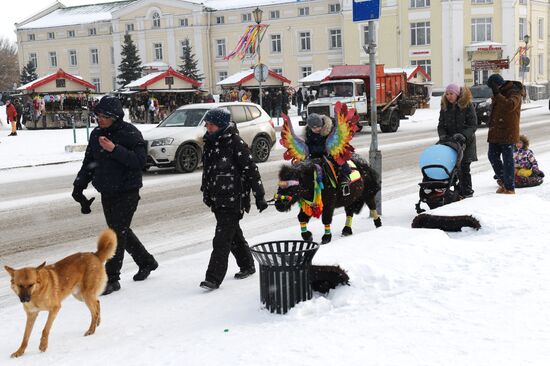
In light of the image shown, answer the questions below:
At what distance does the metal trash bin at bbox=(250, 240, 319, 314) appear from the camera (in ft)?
16.6

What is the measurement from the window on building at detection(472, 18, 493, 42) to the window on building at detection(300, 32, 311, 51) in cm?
1514

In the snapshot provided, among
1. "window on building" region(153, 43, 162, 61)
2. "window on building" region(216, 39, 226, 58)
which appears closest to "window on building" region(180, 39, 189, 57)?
"window on building" region(153, 43, 162, 61)

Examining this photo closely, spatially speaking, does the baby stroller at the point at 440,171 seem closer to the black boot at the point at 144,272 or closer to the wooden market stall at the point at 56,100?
the black boot at the point at 144,272

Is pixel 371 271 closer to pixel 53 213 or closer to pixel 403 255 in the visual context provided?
pixel 403 255

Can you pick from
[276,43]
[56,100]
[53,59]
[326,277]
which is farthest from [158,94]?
[53,59]

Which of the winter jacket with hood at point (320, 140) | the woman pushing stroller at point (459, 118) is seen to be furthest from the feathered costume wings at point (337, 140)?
the woman pushing stroller at point (459, 118)

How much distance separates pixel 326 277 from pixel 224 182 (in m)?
1.41

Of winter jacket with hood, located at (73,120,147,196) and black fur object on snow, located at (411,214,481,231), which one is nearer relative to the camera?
winter jacket with hood, located at (73,120,147,196)

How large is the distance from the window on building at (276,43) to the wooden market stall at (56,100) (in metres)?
28.2

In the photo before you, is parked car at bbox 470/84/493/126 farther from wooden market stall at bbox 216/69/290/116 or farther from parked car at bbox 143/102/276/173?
wooden market stall at bbox 216/69/290/116

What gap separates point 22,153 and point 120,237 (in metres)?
17.2

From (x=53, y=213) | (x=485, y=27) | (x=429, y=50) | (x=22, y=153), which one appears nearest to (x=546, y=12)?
(x=485, y=27)

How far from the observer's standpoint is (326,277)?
5.27 metres

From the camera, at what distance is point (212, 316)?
5.29 m
